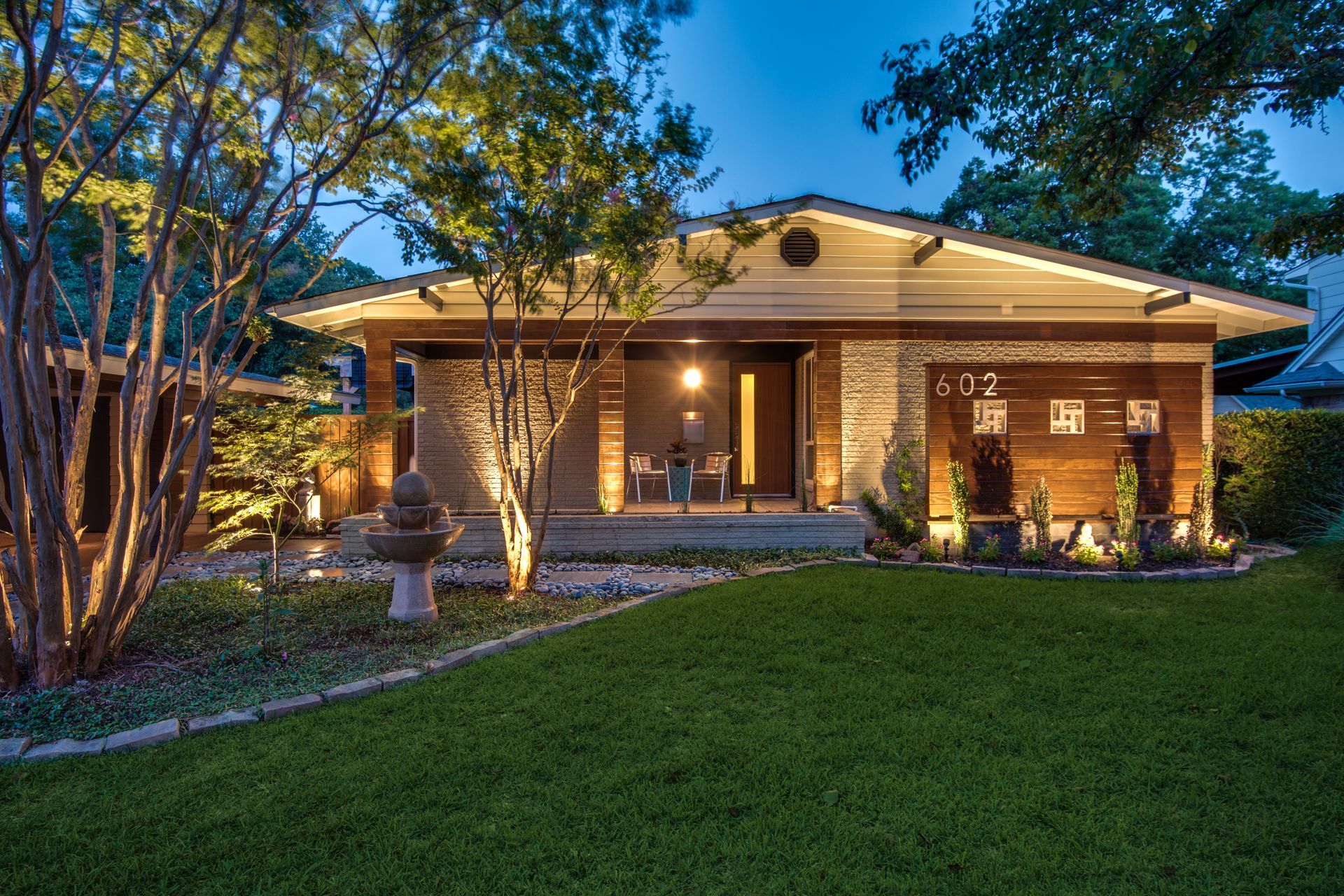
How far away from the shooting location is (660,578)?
6871mm

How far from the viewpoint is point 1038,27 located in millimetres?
4180

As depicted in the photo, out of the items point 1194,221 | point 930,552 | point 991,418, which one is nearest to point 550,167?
point 930,552

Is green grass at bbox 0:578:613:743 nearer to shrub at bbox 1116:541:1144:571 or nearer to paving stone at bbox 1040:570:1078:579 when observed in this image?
paving stone at bbox 1040:570:1078:579

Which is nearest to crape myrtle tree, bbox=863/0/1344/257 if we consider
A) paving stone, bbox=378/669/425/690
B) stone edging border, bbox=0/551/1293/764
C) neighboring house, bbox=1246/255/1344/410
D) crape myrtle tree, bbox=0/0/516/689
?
crape myrtle tree, bbox=0/0/516/689

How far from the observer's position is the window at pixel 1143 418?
8797 mm

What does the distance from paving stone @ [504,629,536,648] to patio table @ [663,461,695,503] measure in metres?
4.61

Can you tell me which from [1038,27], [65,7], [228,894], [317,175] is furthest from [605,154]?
[228,894]

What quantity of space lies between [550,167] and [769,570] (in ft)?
14.2

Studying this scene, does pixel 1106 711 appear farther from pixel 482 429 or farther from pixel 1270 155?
pixel 1270 155

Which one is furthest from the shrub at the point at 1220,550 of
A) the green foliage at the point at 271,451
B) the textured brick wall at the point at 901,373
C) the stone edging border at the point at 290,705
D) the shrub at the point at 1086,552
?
the green foliage at the point at 271,451

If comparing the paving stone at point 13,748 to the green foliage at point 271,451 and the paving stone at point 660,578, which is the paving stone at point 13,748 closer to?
the green foliage at point 271,451

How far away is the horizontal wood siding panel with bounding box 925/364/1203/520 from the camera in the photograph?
8.77 meters

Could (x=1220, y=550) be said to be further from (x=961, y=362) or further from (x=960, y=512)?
(x=961, y=362)

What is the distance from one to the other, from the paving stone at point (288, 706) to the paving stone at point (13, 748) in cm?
94
